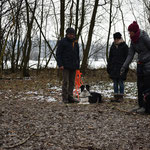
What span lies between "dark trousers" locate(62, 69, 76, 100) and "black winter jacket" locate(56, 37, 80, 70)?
23 cm

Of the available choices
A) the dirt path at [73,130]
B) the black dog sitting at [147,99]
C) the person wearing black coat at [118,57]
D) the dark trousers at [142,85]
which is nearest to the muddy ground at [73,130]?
the dirt path at [73,130]

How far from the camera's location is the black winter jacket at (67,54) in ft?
22.0

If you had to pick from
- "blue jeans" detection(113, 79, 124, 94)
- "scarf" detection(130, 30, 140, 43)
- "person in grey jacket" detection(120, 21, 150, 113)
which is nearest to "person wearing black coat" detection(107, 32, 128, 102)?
"blue jeans" detection(113, 79, 124, 94)

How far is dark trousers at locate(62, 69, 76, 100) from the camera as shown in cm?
687

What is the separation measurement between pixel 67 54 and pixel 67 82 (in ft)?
2.83

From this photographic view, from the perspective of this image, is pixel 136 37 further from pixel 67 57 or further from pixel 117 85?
pixel 117 85

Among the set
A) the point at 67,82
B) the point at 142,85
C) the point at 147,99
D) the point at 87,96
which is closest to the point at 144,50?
the point at 142,85

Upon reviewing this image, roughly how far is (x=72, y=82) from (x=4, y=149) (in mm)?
4170

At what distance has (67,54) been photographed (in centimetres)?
674

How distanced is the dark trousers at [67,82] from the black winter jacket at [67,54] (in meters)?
0.23

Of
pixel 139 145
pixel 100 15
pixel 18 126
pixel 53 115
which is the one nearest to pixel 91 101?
pixel 53 115

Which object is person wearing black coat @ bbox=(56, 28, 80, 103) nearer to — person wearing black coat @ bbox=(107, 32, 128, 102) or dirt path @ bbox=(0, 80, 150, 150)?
person wearing black coat @ bbox=(107, 32, 128, 102)

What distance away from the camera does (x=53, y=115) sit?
16.9ft

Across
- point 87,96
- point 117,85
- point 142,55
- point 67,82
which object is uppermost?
point 142,55
